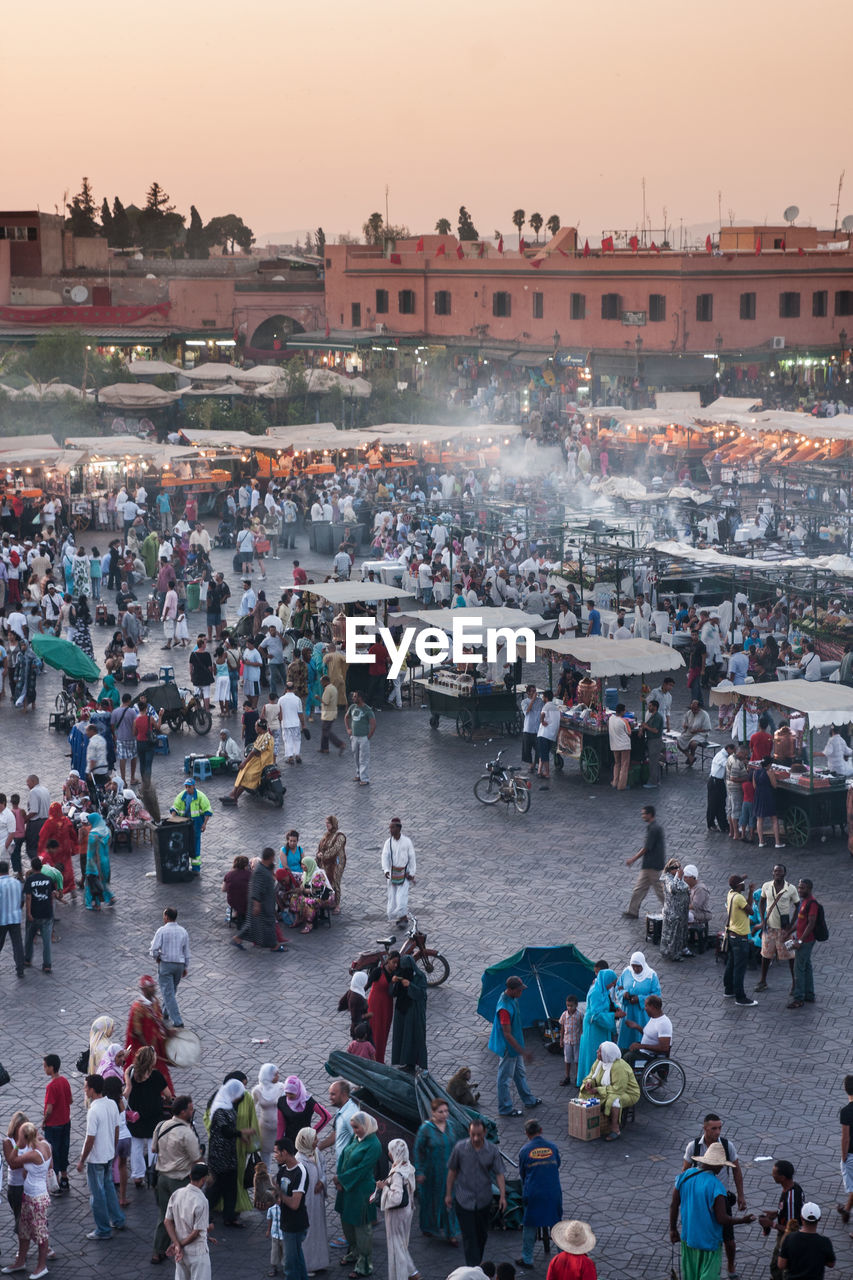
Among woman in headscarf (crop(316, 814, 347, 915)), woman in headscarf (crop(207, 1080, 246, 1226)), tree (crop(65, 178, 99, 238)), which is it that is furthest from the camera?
tree (crop(65, 178, 99, 238))

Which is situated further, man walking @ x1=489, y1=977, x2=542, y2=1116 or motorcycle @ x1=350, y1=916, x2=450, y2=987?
motorcycle @ x1=350, y1=916, x2=450, y2=987

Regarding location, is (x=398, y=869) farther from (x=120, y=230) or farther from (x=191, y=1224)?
(x=120, y=230)

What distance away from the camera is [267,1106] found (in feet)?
35.6

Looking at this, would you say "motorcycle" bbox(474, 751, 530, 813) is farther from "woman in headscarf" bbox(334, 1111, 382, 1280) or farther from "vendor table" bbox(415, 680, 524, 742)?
"woman in headscarf" bbox(334, 1111, 382, 1280)

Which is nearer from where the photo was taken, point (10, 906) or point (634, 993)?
point (634, 993)

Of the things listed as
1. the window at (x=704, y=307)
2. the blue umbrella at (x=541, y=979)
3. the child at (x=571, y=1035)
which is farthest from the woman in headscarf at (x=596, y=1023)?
the window at (x=704, y=307)

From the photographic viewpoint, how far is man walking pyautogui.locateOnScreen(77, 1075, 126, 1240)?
10.3 m

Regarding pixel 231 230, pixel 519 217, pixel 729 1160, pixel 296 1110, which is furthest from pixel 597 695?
pixel 231 230

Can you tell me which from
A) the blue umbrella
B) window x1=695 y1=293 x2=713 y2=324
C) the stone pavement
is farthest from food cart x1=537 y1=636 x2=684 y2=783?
window x1=695 y1=293 x2=713 y2=324

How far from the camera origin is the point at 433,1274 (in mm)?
9953

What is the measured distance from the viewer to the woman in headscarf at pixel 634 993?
1241 cm

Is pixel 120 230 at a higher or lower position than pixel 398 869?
higher

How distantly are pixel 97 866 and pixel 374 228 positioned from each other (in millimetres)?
96698

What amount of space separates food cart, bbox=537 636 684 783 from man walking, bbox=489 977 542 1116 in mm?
8678
